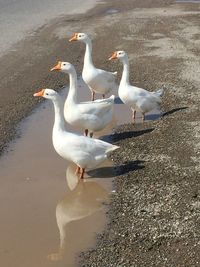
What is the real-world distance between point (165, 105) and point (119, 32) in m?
8.74

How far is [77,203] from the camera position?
9.34 meters

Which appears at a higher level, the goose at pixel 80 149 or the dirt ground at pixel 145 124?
the goose at pixel 80 149

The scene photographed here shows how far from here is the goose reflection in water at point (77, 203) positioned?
8.38 meters

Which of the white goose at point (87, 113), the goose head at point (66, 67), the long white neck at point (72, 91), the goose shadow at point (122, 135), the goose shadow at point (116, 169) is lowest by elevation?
the goose shadow at point (122, 135)

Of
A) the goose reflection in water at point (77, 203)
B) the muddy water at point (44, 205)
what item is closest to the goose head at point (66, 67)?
the muddy water at point (44, 205)

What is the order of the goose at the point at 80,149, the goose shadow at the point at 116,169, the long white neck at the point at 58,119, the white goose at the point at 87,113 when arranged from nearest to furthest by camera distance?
1. the goose at the point at 80,149
2. the long white neck at the point at 58,119
3. the goose shadow at the point at 116,169
4. the white goose at the point at 87,113

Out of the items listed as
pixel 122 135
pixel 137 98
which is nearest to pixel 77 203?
pixel 122 135

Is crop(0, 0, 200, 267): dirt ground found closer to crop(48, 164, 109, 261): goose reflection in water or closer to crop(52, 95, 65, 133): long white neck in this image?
crop(48, 164, 109, 261): goose reflection in water

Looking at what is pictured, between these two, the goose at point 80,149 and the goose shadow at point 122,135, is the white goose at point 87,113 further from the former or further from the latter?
the goose at point 80,149

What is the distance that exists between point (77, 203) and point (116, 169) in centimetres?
128

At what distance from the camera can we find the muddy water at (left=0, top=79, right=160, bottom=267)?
7.82 meters

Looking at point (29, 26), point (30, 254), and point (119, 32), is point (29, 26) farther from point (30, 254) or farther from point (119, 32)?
point (30, 254)

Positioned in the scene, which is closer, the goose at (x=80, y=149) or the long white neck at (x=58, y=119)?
the goose at (x=80, y=149)

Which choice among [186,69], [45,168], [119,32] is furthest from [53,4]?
[45,168]
